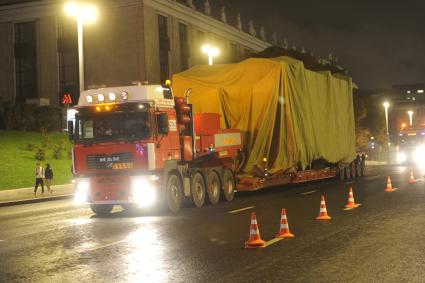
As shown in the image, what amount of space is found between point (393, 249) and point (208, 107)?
12900 millimetres

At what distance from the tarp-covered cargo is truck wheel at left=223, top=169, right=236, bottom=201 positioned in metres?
0.89

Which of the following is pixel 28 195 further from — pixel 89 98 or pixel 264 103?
pixel 89 98

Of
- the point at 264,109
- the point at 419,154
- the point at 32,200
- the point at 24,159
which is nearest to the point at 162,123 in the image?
the point at 264,109

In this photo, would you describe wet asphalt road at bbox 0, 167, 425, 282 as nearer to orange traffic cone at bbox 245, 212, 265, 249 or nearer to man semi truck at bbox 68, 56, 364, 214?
orange traffic cone at bbox 245, 212, 265, 249

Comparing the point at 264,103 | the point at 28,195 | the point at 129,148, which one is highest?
the point at 264,103

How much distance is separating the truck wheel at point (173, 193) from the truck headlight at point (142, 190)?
71cm

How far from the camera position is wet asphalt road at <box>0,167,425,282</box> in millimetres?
8500

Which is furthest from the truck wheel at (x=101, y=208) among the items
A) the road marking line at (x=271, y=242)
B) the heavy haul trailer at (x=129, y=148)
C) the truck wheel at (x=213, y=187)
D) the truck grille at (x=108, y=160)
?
the road marking line at (x=271, y=242)

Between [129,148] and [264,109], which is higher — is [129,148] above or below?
below

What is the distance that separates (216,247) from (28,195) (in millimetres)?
19542

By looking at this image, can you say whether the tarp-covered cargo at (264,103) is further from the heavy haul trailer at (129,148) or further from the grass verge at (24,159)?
the grass verge at (24,159)

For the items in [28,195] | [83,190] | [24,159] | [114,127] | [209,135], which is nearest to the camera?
[114,127]

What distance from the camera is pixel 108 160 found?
16547 mm

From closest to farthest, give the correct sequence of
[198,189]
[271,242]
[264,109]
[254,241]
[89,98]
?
[254,241], [271,242], [89,98], [198,189], [264,109]
